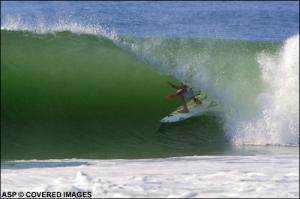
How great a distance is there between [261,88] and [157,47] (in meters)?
3.65

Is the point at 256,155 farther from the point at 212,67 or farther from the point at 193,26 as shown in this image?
the point at 193,26

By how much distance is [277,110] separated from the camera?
9953mm

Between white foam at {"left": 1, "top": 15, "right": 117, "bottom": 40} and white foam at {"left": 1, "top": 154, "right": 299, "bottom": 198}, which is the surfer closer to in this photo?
white foam at {"left": 1, "top": 15, "right": 117, "bottom": 40}

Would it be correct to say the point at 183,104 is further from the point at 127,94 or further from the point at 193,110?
the point at 127,94

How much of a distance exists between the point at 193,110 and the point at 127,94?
1.87 meters

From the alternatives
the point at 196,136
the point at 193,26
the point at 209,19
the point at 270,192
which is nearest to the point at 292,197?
the point at 270,192

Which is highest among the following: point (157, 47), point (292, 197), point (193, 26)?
point (193, 26)

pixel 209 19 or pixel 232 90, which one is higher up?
pixel 209 19

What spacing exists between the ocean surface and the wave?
17mm

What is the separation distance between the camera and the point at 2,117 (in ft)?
35.6

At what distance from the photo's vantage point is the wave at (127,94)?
9844 mm

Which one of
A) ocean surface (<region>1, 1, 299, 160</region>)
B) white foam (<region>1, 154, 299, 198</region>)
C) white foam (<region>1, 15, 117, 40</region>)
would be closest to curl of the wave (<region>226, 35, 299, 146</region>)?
ocean surface (<region>1, 1, 299, 160</region>)

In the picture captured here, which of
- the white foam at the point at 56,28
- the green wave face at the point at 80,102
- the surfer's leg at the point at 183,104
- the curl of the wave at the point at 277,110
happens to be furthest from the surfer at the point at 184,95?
the white foam at the point at 56,28

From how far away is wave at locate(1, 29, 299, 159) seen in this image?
9844 millimetres
